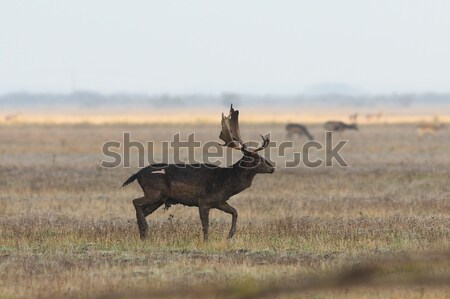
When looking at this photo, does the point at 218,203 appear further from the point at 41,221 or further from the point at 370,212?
the point at 370,212

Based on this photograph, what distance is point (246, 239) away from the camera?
14.6 m

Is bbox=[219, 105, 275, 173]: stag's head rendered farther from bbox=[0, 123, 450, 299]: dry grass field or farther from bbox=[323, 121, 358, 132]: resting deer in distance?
bbox=[323, 121, 358, 132]: resting deer in distance

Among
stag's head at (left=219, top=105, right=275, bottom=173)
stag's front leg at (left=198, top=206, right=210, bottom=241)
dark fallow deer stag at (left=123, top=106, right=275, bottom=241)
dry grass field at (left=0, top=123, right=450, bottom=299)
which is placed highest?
stag's head at (left=219, top=105, right=275, bottom=173)

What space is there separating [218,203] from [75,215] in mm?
4891

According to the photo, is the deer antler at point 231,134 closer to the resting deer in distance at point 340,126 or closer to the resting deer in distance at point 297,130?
the resting deer in distance at point 297,130

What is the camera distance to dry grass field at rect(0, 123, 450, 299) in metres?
9.98

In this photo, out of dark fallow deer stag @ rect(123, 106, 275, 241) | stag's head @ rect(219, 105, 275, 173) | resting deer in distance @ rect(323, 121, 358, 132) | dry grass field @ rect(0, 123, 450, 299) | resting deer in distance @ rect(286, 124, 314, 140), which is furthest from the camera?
resting deer in distance @ rect(323, 121, 358, 132)

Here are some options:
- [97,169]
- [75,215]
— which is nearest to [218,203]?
[75,215]

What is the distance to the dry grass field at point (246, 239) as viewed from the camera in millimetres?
9977

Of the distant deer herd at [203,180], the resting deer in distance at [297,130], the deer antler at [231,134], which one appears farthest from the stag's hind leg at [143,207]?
the resting deer in distance at [297,130]

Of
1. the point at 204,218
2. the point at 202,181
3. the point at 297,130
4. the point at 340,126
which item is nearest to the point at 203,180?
the point at 202,181

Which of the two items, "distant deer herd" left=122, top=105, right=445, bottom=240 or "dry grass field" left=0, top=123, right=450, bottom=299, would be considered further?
"distant deer herd" left=122, top=105, right=445, bottom=240

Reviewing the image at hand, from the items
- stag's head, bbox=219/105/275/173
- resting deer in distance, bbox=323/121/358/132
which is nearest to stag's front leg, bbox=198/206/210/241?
stag's head, bbox=219/105/275/173

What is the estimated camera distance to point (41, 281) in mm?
10781
